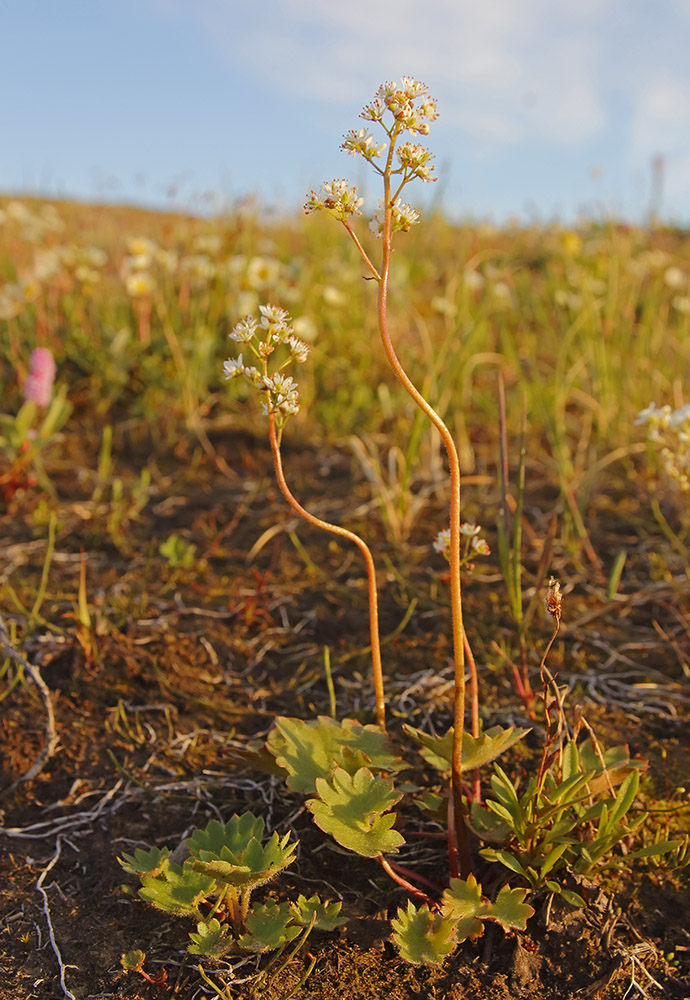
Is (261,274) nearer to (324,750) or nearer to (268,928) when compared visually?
(324,750)

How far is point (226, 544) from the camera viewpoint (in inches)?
91.4

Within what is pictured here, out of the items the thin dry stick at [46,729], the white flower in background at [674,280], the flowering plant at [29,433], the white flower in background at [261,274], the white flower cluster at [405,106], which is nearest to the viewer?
the white flower cluster at [405,106]

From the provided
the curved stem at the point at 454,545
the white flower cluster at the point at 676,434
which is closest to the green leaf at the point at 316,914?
the curved stem at the point at 454,545

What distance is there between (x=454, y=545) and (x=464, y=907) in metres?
0.53

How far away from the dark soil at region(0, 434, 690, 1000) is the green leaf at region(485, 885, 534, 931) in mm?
104

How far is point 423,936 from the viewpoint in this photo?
1159 millimetres

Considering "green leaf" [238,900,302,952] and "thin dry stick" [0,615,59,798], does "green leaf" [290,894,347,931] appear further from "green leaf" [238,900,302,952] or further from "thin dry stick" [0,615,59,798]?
"thin dry stick" [0,615,59,798]

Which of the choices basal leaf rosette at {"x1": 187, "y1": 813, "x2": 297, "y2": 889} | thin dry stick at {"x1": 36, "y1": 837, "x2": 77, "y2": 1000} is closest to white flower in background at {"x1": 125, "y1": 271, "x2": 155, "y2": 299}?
thin dry stick at {"x1": 36, "y1": 837, "x2": 77, "y2": 1000}

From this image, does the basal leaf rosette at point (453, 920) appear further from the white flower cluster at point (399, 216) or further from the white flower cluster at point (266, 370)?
the white flower cluster at point (399, 216)

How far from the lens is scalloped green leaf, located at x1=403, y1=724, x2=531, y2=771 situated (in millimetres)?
1247

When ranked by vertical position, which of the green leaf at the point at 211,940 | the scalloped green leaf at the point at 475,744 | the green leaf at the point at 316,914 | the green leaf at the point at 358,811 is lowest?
the green leaf at the point at 211,940

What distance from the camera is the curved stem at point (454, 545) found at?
41.3 inches

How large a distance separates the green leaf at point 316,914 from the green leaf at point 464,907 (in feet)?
0.51

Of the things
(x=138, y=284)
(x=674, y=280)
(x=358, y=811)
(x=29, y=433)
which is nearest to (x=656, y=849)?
(x=358, y=811)
